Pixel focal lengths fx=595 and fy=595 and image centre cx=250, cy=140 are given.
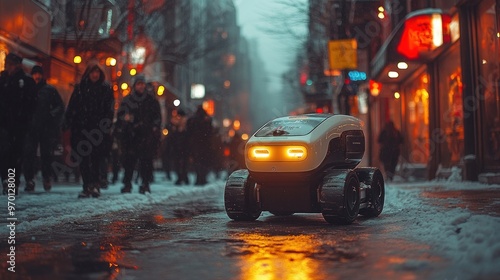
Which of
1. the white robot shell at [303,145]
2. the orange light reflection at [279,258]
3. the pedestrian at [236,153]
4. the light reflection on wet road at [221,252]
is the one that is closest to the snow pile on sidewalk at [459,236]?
the light reflection on wet road at [221,252]

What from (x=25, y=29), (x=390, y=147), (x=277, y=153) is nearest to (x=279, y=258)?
(x=277, y=153)

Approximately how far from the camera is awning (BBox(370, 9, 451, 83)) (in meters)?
14.9

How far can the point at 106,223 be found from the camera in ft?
21.1

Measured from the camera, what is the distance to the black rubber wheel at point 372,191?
690 cm

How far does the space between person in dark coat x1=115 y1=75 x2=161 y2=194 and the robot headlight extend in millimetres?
4819

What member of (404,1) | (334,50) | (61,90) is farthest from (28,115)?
(404,1)

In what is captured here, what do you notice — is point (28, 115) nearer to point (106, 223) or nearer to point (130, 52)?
point (106, 223)

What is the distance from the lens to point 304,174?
6.22 meters

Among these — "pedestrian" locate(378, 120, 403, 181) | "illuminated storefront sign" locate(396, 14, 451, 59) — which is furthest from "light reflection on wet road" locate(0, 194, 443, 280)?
"pedestrian" locate(378, 120, 403, 181)

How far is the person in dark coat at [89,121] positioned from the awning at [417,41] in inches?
349

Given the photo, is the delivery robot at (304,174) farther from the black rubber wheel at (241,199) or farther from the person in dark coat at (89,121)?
the person in dark coat at (89,121)

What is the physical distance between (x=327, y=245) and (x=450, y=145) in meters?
12.1

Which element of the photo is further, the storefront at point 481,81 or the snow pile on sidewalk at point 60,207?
the storefront at point 481,81

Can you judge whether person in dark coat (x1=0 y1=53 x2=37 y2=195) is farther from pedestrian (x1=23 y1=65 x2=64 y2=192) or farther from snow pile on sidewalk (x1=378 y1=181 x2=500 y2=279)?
snow pile on sidewalk (x1=378 y1=181 x2=500 y2=279)
